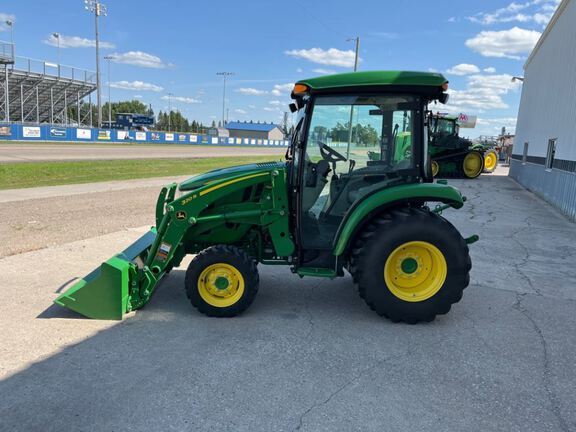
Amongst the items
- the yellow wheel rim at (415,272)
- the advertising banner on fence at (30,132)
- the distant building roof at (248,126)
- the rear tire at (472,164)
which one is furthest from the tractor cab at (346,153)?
the distant building roof at (248,126)

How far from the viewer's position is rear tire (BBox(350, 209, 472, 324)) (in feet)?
13.1

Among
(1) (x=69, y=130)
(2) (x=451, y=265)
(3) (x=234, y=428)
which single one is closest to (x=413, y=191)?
(2) (x=451, y=265)

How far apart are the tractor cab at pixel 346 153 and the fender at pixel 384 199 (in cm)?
10

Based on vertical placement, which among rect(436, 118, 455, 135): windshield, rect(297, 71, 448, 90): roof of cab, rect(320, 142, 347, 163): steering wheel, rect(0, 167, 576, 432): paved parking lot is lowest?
rect(0, 167, 576, 432): paved parking lot

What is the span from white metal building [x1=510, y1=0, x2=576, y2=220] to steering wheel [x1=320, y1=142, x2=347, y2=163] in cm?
851

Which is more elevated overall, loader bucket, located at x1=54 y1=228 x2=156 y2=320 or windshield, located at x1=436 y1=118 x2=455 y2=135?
windshield, located at x1=436 y1=118 x2=455 y2=135

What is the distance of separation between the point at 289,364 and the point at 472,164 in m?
20.2

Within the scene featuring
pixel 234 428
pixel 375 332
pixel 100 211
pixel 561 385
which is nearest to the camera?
pixel 234 428

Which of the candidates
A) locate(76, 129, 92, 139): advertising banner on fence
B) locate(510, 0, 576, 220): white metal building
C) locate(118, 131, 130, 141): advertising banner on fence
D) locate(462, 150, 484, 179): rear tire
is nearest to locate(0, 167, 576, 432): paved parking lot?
locate(510, 0, 576, 220): white metal building

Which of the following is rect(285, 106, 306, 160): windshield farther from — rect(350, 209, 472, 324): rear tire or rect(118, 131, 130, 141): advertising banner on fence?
rect(118, 131, 130, 141): advertising banner on fence

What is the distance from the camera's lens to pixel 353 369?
10.8ft

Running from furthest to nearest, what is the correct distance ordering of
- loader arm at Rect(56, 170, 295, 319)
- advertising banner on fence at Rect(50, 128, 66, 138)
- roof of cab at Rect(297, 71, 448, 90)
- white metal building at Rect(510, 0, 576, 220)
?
advertising banner on fence at Rect(50, 128, 66, 138) < white metal building at Rect(510, 0, 576, 220) < loader arm at Rect(56, 170, 295, 319) < roof of cab at Rect(297, 71, 448, 90)

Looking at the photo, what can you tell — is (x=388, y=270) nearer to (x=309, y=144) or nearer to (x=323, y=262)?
(x=323, y=262)

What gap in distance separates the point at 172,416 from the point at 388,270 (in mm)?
2281
